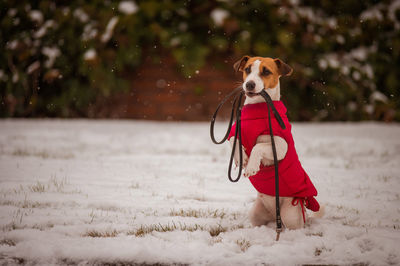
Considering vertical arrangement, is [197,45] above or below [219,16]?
below

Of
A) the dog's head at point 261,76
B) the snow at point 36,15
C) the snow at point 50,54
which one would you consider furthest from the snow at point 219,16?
the dog's head at point 261,76

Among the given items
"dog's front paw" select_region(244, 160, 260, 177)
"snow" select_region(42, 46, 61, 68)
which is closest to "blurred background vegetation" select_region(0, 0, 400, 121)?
"snow" select_region(42, 46, 61, 68)

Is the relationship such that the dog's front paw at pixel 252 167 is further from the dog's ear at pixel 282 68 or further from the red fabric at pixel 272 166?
the dog's ear at pixel 282 68

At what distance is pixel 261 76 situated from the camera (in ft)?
5.55

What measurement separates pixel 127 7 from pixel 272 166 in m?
5.14

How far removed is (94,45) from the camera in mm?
5953

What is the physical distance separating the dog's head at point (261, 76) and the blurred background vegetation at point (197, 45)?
428 centimetres

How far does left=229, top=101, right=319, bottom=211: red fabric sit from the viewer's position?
166 centimetres

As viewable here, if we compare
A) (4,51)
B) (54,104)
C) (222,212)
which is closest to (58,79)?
(54,104)

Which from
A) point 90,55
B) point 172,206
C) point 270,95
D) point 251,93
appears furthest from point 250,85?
point 90,55

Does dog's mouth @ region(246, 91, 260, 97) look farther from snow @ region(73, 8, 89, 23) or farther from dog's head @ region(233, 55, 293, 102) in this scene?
snow @ region(73, 8, 89, 23)

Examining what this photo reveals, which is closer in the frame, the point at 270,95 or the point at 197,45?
the point at 270,95

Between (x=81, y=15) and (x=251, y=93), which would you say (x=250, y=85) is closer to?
Result: (x=251, y=93)

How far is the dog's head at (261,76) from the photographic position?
1634 millimetres
